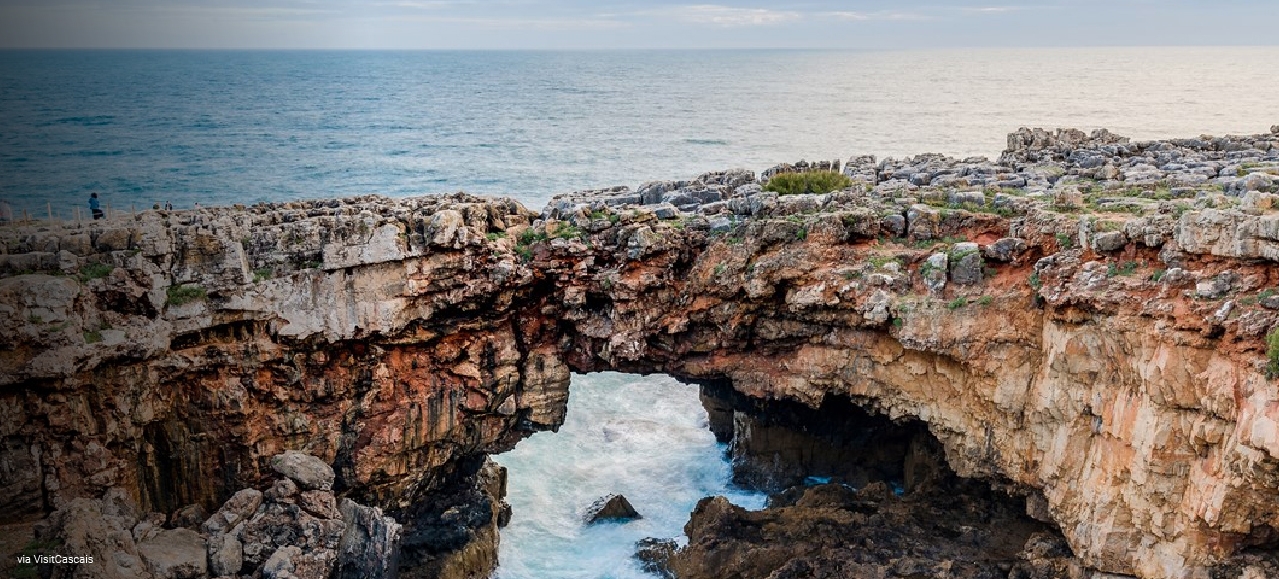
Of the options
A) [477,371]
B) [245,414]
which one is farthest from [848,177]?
[245,414]

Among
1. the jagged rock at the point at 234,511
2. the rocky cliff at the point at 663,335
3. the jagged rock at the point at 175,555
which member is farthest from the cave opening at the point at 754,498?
the jagged rock at the point at 175,555

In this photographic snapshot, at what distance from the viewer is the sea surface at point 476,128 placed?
83625 mm

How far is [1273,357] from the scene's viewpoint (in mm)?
18406

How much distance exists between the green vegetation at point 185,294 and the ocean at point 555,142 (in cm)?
438

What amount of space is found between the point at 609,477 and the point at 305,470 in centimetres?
1510

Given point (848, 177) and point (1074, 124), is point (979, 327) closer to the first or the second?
point (848, 177)

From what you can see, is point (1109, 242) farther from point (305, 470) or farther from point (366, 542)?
point (305, 470)

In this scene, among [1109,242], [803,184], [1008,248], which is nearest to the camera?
[1109,242]

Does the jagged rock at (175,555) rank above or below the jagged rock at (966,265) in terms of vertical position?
below

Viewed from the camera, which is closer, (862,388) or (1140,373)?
(1140,373)

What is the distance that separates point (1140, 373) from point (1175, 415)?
102 centimetres

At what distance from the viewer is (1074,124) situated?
4660 inches

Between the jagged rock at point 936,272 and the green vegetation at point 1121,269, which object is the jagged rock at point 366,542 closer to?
the jagged rock at point 936,272

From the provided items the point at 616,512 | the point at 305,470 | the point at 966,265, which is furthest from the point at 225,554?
the point at 966,265
